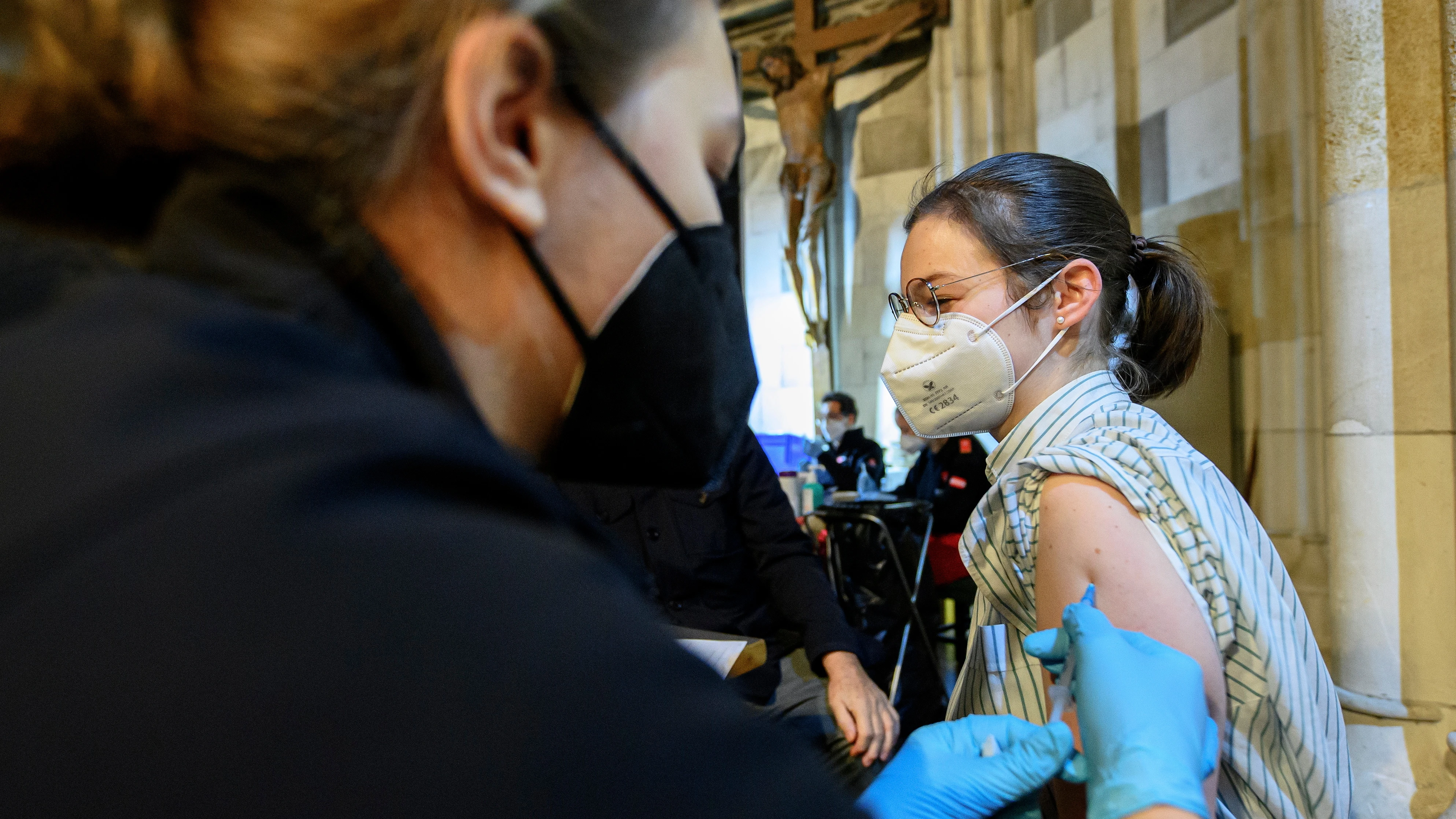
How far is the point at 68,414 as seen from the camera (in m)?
0.31

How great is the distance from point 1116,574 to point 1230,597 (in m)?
0.16

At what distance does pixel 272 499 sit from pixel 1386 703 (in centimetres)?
329

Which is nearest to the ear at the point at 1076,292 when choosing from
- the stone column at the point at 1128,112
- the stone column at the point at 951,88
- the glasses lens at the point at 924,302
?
the glasses lens at the point at 924,302

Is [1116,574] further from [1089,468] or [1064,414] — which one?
[1064,414]

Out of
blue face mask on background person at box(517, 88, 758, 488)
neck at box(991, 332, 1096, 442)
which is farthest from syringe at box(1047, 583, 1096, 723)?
blue face mask on background person at box(517, 88, 758, 488)

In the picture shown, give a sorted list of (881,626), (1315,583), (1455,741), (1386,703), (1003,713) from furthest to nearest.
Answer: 1. (881,626)
2. (1315,583)
3. (1386,703)
4. (1455,741)
5. (1003,713)

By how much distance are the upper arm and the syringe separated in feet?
0.10

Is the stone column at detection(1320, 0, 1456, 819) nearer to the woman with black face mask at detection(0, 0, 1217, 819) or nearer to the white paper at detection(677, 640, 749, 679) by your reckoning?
the white paper at detection(677, 640, 749, 679)

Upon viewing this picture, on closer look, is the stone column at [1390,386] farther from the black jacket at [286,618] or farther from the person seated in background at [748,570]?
the black jacket at [286,618]

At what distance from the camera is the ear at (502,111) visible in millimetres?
467

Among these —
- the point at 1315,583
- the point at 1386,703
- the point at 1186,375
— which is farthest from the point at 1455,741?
the point at 1186,375

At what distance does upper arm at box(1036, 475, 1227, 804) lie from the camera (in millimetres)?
1029

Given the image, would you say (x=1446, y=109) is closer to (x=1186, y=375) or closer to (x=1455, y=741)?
(x=1186, y=375)

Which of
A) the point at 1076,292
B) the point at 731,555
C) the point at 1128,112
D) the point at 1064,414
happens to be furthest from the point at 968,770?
the point at 1128,112
